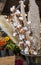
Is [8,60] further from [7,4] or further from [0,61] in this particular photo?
[7,4]

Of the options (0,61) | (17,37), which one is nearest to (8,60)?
(0,61)

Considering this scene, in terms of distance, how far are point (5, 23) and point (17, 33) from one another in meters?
0.13

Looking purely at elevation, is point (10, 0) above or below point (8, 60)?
above

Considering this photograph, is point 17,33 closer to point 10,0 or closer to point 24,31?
point 24,31

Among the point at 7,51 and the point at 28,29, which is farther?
the point at 7,51

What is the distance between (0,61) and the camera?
1.03 metres

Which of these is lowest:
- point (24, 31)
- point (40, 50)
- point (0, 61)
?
point (0, 61)

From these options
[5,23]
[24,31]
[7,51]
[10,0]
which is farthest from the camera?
[10,0]

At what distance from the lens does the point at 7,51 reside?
1088mm

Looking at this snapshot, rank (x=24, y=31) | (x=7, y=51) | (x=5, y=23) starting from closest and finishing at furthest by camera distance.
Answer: (x=24, y=31)
(x=5, y=23)
(x=7, y=51)

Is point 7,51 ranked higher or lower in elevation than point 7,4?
lower

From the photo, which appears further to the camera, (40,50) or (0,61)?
(0,61)

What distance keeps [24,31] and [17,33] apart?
0.14 ft

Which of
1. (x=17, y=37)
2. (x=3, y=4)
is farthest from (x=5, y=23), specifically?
(x=3, y=4)
